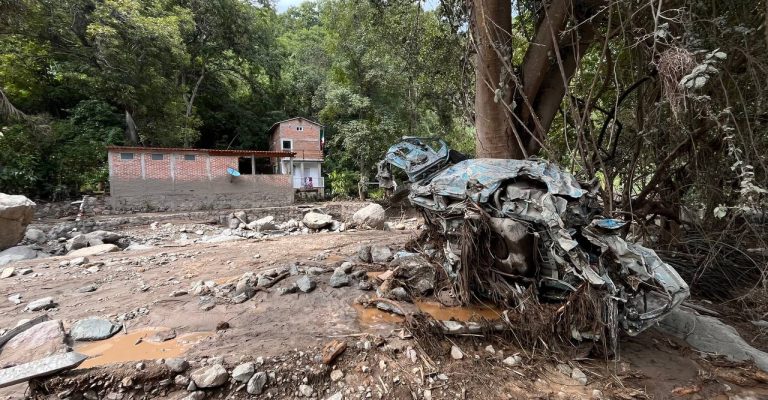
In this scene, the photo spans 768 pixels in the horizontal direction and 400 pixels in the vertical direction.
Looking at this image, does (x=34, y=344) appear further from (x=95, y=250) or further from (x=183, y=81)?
(x=183, y=81)

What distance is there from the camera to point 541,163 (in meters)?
3.68

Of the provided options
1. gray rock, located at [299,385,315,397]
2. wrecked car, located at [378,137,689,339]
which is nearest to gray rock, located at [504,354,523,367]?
wrecked car, located at [378,137,689,339]

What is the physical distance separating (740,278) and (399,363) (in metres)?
5.48

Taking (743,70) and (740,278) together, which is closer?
(743,70)

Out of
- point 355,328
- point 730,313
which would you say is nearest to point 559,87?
point 730,313

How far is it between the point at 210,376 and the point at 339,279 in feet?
7.38

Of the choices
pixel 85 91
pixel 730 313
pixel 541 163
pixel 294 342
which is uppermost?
pixel 85 91

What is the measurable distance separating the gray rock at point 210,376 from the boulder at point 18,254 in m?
7.87

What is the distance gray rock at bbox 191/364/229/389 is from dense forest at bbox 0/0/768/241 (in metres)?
4.07

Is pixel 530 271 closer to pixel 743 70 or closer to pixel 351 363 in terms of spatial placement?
pixel 351 363

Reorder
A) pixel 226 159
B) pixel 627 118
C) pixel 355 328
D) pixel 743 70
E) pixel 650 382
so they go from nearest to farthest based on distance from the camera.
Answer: pixel 650 382 < pixel 355 328 < pixel 743 70 < pixel 627 118 < pixel 226 159

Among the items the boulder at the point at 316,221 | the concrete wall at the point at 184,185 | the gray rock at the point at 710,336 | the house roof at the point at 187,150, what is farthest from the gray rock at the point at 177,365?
the house roof at the point at 187,150

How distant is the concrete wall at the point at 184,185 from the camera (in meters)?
14.1

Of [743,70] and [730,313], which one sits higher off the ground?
[743,70]
